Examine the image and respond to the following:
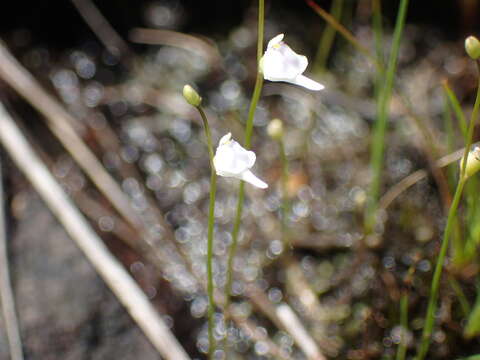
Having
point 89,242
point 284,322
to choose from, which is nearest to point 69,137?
point 89,242

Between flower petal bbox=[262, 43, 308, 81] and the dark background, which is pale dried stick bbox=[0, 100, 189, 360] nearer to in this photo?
the dark background

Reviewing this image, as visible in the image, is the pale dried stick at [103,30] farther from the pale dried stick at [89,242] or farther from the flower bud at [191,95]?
the flower bud at [191,95]

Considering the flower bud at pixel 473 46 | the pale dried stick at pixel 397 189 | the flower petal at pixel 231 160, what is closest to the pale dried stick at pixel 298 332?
the pale dried stick at pixel 397 189

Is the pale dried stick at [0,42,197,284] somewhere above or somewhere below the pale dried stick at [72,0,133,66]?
below

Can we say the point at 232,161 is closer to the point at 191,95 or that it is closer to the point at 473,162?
the point at 191,95

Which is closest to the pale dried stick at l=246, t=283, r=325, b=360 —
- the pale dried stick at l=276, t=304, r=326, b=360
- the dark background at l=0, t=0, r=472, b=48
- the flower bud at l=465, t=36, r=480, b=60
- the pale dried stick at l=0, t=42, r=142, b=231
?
the pale dried stick at l=276, t=304, r=326, b=360

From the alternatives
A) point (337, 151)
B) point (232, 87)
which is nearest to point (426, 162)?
point (337, 151)

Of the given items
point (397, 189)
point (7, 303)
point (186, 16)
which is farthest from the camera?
point (186, 16)
